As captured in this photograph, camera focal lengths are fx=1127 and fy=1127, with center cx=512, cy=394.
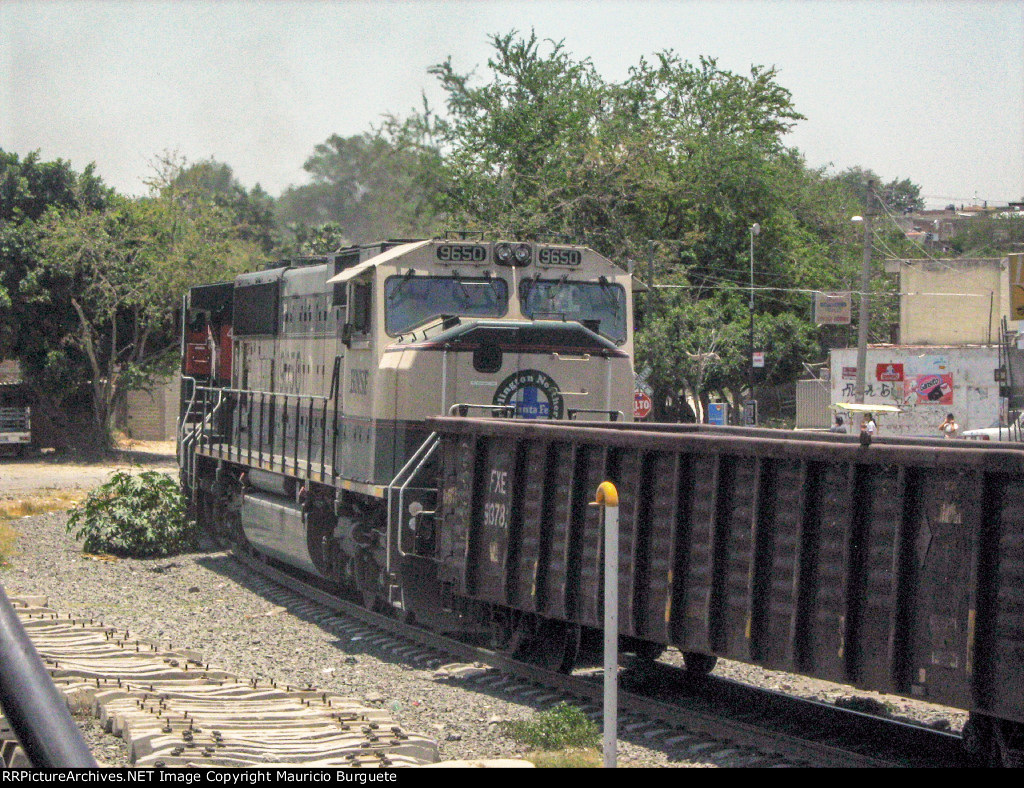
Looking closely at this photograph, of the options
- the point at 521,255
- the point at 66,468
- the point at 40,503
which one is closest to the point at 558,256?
the point at 521,255

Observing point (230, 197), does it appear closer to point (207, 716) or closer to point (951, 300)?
point (951, 300)

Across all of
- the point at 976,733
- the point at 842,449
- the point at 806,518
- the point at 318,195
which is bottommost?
the point at 976,733

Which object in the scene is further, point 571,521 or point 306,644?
point 306,644

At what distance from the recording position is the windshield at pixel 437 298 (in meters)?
11.7

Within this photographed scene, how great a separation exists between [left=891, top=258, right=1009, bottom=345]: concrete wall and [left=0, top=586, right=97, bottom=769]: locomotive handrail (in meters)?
52.6

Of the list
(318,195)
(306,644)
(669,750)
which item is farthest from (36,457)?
(318,195)

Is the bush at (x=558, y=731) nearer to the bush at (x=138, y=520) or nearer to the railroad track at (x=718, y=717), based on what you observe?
the railroad track at (x=718, y=717)

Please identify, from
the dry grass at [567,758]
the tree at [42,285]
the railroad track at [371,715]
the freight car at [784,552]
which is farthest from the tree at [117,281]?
the dry grass at [567,758]

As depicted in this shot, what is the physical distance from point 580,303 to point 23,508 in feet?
54.0

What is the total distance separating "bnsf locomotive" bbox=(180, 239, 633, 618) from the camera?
1131cm

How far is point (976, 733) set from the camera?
258 inches
